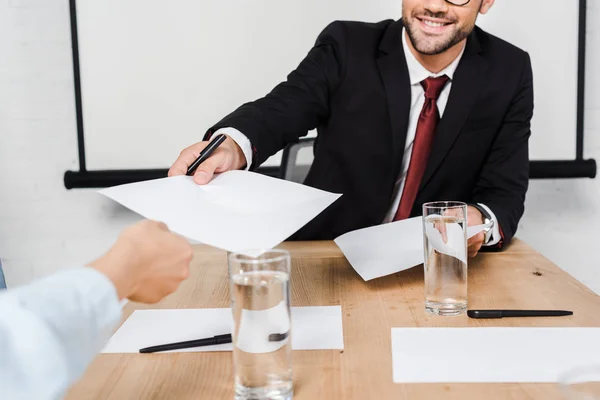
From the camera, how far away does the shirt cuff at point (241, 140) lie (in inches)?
52.5

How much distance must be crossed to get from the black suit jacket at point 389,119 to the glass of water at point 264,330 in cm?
97

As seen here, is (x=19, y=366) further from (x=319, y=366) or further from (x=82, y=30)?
(x=82, y=30)

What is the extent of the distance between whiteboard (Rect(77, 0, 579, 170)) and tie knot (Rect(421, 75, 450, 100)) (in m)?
0.80

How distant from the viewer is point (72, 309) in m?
0.57

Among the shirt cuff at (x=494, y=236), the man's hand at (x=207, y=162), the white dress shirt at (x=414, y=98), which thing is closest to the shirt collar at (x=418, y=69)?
the white dress shirt at (x=414, y=98)

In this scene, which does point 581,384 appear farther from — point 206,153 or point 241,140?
point 241,140

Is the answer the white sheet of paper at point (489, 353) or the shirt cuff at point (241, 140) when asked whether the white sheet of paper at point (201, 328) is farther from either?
the shirt cuff at point (241, 140)

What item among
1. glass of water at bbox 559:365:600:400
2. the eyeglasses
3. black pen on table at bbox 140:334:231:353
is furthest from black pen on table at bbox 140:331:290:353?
the eyeglasses

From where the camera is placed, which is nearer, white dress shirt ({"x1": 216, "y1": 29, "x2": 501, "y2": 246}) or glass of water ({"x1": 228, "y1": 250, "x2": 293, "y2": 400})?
glass of water ({"x1": 228, "y1": 250, "x2": 293, "y2": 400})

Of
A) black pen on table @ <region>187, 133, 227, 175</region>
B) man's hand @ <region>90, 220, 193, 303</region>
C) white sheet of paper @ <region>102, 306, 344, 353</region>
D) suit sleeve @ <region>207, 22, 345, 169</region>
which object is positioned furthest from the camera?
suit sleeve @ <region>207, 22, 345, 169</region>

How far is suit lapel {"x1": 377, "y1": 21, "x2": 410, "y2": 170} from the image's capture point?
1.68 m

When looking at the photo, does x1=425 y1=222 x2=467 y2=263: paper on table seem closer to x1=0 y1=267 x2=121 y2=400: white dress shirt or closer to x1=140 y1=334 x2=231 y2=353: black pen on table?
x1=140 y1=334 x2=231 y2=353: black pen on table

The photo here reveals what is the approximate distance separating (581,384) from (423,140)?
1.24m

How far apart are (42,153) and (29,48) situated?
0.40 metres
